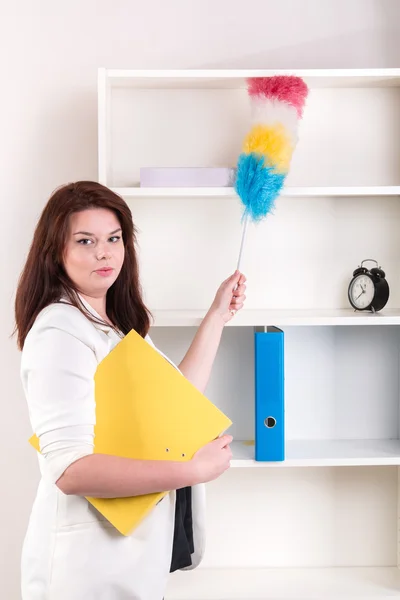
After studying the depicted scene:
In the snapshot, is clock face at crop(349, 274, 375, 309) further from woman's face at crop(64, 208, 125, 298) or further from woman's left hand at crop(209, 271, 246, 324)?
woman's face at crop(64, 208, 125, 298)

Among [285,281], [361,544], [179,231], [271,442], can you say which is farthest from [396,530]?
[179,231]

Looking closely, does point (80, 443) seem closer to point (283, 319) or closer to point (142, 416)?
point (142, 416)

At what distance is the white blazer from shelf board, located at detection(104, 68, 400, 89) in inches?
31.7

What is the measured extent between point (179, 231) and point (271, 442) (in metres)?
0.65

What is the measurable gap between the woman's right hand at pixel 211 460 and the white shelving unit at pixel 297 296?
0.64 metres

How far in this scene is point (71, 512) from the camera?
122 cm

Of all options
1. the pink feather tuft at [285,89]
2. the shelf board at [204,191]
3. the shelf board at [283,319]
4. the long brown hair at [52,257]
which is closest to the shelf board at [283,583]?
the shelf board at [283,319]

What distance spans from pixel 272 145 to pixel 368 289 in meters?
0.50

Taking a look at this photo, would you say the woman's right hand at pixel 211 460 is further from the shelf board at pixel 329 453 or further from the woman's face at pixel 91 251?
the shelf board at pixel 329 453

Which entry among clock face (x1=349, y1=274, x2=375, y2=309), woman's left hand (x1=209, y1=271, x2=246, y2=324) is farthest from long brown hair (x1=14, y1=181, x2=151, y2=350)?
clock face (x1=349, y1=274, x2=375, y2=309)

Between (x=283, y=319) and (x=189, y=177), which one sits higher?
(x=189, y=177)

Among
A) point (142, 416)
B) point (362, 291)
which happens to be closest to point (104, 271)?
point (142, 416)

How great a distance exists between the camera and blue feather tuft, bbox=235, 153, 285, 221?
168 cm

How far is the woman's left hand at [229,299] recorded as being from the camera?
169 centimetres
